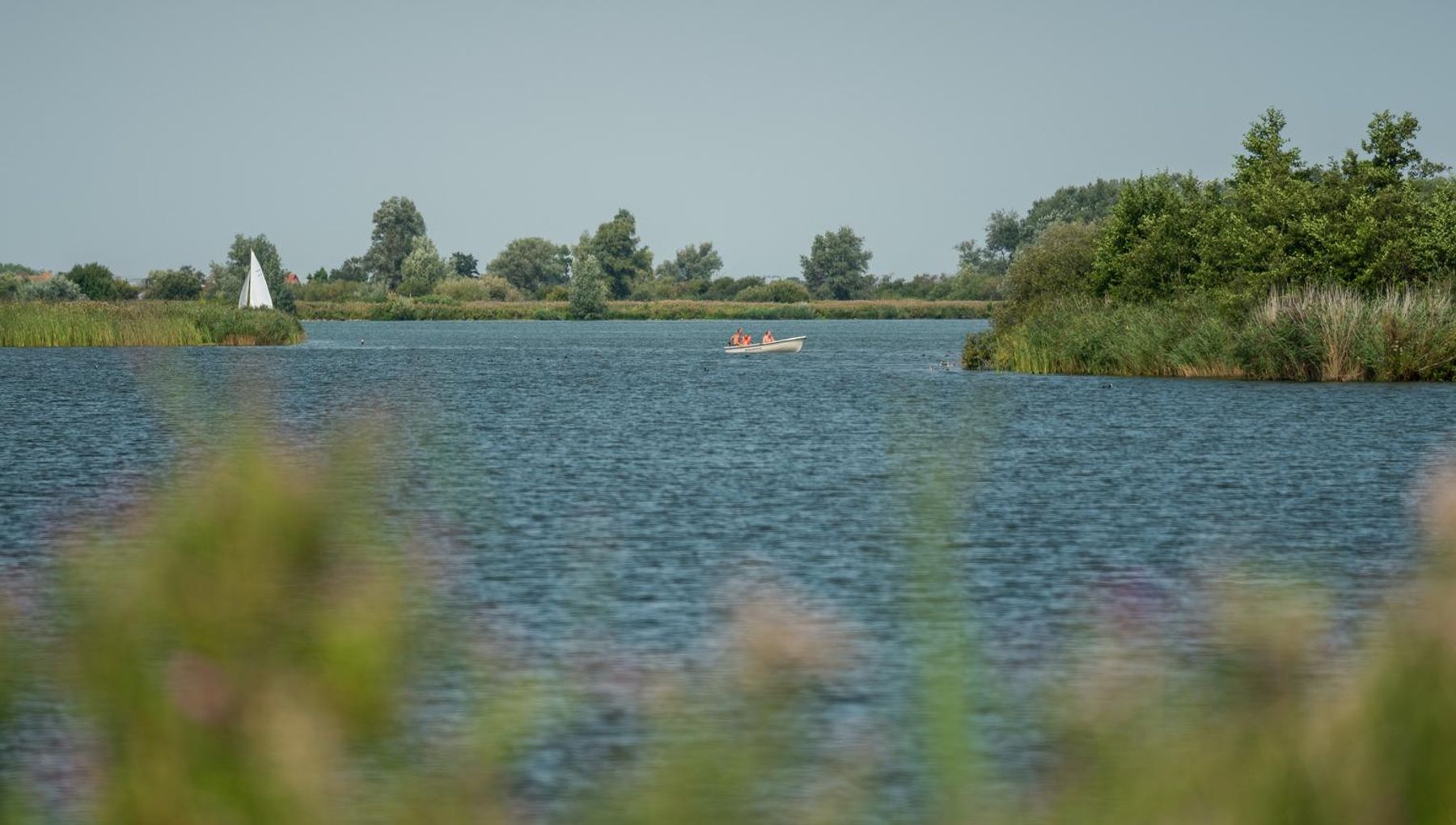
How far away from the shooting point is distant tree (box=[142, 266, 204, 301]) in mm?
190625

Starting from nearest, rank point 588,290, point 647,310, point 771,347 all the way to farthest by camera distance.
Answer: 1. point 771,347
2. point 588,290
3. point 647,310

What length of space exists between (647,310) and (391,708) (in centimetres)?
19076

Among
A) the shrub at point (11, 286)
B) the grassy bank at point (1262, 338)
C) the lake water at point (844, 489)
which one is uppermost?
the shrub at point (11, 286)

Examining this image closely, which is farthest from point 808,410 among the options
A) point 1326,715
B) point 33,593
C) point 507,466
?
point 1326,715

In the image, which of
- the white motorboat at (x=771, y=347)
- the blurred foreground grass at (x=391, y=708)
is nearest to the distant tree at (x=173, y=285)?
the white motorboat at (x=771, y=347)

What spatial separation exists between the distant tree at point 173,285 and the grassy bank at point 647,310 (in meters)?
16.6

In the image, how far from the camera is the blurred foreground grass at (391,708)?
14.6 ft

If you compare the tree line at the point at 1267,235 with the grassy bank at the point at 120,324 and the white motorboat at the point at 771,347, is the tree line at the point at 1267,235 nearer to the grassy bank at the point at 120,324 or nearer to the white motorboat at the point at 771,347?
the white motorboat at the point at 771,347

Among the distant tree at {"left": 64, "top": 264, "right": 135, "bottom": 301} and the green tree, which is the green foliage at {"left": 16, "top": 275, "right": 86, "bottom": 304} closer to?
the distant tree at {"left": 64, "top": 264, "right": 135, "bottom": 301}

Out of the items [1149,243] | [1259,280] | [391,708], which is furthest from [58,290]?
[391,708]

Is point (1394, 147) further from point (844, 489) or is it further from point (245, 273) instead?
point (245, 273)

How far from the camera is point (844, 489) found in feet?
87.5

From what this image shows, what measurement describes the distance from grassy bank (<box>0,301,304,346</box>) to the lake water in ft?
84.5

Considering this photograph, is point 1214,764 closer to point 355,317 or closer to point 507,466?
point 507,466
